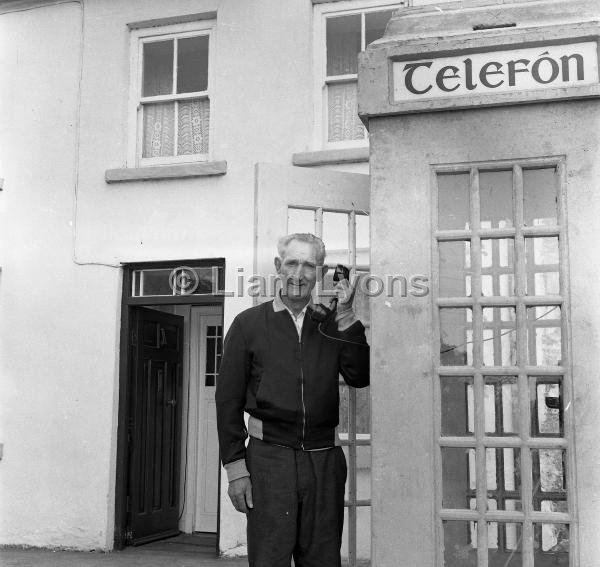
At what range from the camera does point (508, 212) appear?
3.53m

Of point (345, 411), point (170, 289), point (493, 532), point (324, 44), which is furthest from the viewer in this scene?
point (170, 289)

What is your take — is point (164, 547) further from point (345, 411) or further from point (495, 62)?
point (495, 62)

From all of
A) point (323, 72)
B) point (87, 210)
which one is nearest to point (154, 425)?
point (87, 210)

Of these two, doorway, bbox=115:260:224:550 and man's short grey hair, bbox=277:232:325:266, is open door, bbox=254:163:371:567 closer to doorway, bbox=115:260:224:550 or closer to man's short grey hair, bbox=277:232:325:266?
man's short grey hair, bbox=277:232:325:266

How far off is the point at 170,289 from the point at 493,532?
17.5ft

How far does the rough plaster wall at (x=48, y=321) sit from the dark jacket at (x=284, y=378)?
477cm

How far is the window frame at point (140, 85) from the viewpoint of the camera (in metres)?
8.20

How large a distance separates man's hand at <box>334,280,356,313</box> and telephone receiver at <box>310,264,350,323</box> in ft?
0.10

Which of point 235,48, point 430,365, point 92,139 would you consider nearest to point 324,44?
point 235,48

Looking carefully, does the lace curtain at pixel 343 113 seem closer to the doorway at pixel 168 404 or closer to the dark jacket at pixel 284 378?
the doorway at pixel 168 404

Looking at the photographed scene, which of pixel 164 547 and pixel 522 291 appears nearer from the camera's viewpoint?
pixel 522 291

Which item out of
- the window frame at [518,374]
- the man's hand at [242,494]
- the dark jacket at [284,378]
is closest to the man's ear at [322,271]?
the dark jacket at [284,378]

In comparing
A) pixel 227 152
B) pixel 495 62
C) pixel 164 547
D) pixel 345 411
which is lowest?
pixel 164 547

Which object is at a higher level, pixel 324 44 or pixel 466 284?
pixel 324 44
